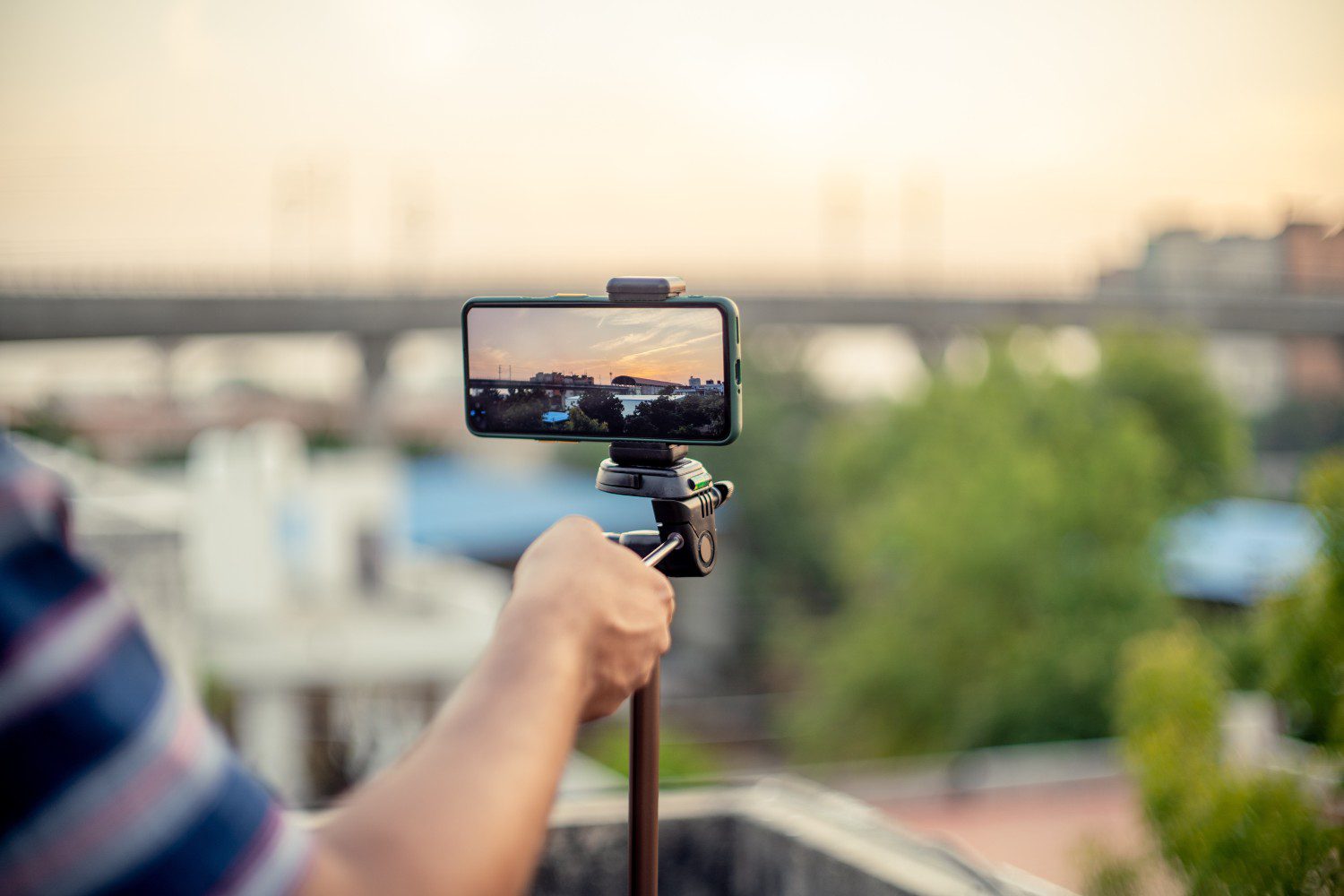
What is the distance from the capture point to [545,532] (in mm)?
863

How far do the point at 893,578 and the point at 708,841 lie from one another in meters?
16.4

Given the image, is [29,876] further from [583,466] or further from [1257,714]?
[583,466]

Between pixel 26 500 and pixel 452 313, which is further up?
pixel 452 313

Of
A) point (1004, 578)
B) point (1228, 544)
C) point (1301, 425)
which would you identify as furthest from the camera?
point (1301, 425)

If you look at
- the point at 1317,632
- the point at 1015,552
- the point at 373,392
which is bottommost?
the point at 1015,552

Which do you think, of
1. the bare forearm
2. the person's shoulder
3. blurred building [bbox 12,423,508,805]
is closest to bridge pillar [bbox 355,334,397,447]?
blurred building [bbox 12,423,508,805]

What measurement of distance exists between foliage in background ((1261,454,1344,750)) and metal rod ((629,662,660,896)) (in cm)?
209

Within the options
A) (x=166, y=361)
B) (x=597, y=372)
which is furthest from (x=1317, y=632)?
(x=166, y=361)

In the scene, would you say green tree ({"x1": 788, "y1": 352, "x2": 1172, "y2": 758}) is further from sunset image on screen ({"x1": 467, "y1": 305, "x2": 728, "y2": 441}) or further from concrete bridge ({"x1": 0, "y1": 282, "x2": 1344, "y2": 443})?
sunset image on screen ({"x1": 467, "y1": 305, "x2": 728, "y2": 441})

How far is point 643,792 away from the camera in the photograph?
1273 millimetres

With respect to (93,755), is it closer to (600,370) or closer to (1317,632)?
(600,370)

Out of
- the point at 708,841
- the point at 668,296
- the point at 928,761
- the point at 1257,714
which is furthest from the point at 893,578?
the point at 668,296

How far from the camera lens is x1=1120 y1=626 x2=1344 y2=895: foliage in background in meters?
2.34

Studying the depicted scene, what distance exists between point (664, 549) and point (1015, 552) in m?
14.2
